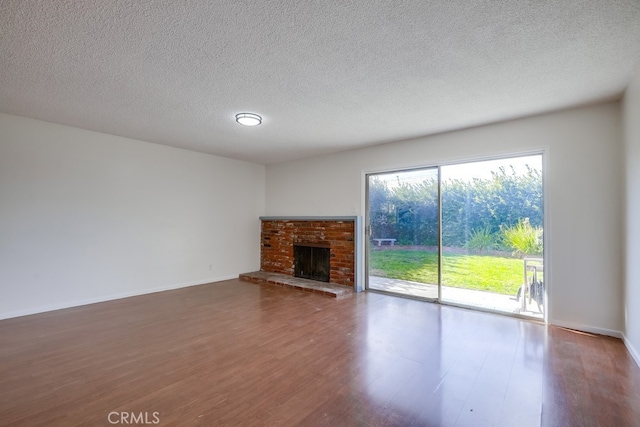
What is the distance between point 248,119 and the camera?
3.58 m

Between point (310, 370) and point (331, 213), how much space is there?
11.2 feet

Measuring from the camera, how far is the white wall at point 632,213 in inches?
99.9

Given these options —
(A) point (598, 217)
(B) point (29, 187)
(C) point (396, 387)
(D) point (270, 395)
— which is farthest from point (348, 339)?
(B) point (29, 187)

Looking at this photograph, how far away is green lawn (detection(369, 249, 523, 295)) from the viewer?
3834 mm

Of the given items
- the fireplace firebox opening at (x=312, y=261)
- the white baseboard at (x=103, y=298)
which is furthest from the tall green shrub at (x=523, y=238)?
the white baseboard at (x=103, y=298)

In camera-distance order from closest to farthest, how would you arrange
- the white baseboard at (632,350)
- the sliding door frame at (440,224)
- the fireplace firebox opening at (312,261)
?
the white baseboard at (632,350), the sliding door frame at (440,224), the fireplace firebox opening at (312,261)

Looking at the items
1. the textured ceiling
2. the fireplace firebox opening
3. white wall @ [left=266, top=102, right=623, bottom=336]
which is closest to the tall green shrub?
white wall @ [left=266, top=102, right=623, bottom=336]

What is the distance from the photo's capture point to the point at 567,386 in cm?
215

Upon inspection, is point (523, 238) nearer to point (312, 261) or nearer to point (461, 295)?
point (461, 295)

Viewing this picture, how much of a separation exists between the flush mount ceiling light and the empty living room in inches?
2.1

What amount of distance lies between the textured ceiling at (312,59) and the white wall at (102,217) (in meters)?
0.57

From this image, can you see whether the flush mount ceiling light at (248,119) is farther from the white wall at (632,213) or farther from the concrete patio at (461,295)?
the white wall at (632,213)

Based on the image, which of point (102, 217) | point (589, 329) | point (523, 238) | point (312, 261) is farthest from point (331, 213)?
point (589, 329)

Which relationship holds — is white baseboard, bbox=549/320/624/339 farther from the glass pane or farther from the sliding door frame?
the glass pane
